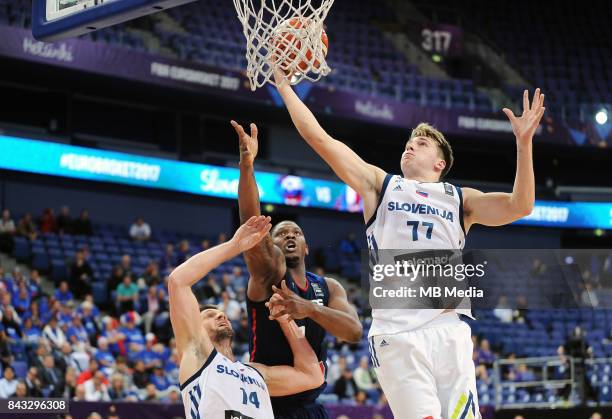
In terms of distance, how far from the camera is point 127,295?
16688 millimetres

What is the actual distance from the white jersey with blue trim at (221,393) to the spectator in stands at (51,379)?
7.87m

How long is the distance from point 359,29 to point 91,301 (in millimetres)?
13889

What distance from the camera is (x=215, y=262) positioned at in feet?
17.3

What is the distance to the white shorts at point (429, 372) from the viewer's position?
4613mm

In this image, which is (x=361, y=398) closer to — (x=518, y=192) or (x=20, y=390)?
(x=20, y=390)

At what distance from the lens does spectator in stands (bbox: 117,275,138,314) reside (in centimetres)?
1647

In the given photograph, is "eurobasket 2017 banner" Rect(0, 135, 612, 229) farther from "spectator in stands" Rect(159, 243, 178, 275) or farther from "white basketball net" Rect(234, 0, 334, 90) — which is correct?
"white basketball net" Rect(234, 0, 334, 90)

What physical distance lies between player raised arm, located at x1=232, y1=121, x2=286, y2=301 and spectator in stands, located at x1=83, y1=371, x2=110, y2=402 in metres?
7.59

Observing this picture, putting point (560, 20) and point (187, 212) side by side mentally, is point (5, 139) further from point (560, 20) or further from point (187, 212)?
point (560, 20)

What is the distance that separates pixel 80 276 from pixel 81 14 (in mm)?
11286

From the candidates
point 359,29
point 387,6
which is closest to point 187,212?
point 359,29

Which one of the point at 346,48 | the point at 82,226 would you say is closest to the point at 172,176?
the point at 82,226

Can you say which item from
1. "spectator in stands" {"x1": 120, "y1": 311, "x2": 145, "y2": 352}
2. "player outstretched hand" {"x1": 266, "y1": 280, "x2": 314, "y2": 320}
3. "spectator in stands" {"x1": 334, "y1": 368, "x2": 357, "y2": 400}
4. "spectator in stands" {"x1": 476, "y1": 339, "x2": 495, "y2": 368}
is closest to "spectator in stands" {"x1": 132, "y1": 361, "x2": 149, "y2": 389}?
"spectator in stands" {"x1": 120, "y1": 311, "x2": 145, "y2": 352}

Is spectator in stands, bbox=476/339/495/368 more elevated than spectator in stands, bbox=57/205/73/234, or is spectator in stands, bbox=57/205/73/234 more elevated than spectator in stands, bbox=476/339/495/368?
spectator in stands, bbox=57/205/73/234
